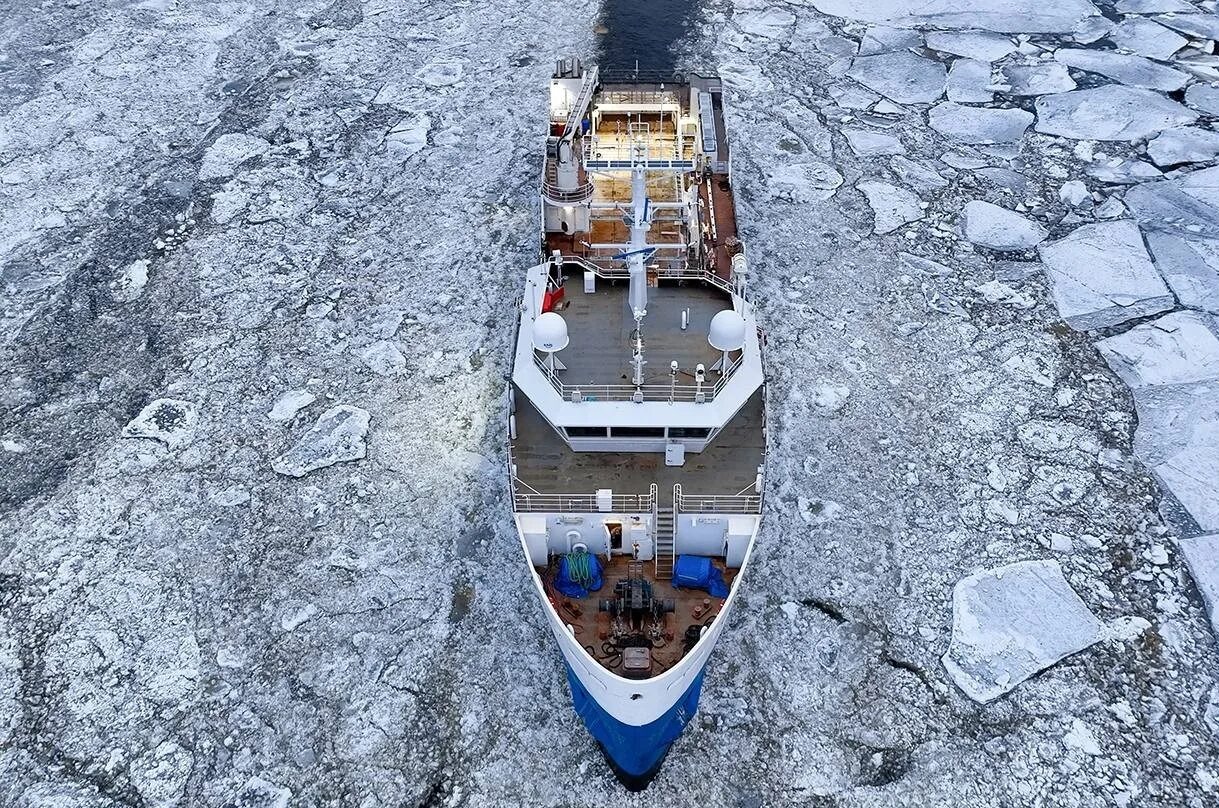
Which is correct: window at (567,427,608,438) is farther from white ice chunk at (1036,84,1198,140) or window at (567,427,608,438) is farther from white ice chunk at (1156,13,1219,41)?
white ice chunk at (1156,13,1219,41)

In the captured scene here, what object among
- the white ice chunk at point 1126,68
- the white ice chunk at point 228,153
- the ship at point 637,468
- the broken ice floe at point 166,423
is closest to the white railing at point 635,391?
the ship at point 637,468

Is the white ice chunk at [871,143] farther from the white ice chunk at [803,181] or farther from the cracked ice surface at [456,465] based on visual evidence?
the white ice chunk at [803,181]

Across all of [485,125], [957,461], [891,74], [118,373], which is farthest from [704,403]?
[891,74]

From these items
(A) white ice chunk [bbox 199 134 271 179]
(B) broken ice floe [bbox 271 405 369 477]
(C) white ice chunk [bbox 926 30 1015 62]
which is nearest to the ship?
(B) broken ice floe [bbox 271 405 369 477]

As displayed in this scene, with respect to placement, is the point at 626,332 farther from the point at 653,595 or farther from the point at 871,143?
the point at 871,143

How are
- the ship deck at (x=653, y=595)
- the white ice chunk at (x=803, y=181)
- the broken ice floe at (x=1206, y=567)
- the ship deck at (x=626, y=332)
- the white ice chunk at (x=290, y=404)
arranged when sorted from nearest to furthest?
the ship deck at (x=653, y=595), the ship deck at (x=626, y=332), the broken ice floe at (x=1206, y=567), the white ice chunk at (x=290, y=404), the white ice chunk at (x=803, y=181)
